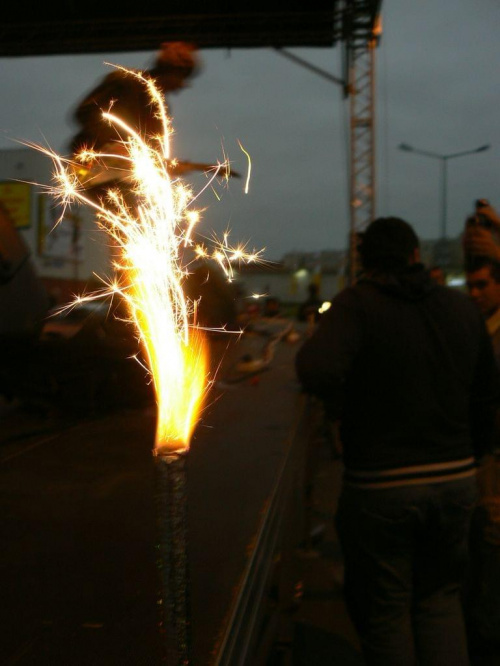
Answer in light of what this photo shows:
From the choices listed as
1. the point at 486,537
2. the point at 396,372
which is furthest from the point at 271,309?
the point at 396,372

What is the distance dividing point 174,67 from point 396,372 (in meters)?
2.39

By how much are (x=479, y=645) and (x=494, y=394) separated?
1.52m

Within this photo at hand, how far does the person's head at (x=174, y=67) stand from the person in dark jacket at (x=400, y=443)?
1.99m

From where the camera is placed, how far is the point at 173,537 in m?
1.55

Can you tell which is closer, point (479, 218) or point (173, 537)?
point (173, 537)

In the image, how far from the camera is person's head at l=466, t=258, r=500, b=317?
343cm

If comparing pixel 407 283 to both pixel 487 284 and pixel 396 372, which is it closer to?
pixel 396 372

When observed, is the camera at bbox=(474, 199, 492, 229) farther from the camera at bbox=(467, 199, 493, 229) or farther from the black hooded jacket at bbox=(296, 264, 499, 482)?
the black hooded jacket at bbox=(296, 264, 499, 482)

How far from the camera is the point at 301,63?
13.8 meters

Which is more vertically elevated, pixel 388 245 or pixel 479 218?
pixel 479 218

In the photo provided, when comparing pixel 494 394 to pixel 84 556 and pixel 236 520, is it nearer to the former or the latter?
pixel 236 520

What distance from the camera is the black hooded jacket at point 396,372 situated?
230 cm

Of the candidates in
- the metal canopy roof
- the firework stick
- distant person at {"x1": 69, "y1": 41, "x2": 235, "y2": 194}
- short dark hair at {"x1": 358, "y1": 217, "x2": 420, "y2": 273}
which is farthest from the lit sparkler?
the metal canopy roof

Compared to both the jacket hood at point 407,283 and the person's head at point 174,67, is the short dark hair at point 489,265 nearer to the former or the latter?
the jacket hood at point 407,283
